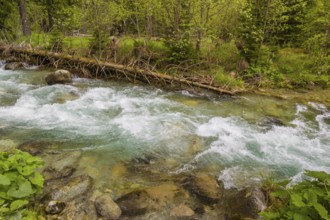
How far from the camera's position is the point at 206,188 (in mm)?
5559

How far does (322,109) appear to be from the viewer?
10750mm

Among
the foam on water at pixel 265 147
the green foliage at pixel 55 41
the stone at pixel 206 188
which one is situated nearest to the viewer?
the stone at pixel 206 188

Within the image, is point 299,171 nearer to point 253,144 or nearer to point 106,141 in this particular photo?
point 253,144

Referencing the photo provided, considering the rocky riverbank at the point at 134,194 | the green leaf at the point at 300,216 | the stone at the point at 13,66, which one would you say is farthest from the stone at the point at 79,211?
the stone at the point at 13,66

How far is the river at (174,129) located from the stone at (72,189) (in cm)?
27

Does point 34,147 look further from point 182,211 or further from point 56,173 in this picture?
point 182,211

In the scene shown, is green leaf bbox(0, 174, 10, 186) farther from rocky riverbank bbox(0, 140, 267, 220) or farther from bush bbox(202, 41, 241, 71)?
bush bbox(202, 41, 241, 71)

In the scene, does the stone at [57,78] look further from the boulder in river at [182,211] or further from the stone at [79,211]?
the boulder in river at [182,211]

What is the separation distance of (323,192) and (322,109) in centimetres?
837

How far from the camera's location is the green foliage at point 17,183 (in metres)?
3.73

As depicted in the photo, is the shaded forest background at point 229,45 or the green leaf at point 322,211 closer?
the green leaf at point 322,211

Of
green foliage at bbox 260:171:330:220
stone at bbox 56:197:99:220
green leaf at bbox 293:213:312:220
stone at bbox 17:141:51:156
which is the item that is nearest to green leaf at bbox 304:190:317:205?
green foliage at bbox 260:171:330:220

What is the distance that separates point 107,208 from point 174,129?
3.84 m

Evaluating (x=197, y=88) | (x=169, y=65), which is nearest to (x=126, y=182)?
(x=197, y=88)
